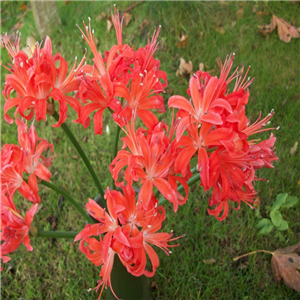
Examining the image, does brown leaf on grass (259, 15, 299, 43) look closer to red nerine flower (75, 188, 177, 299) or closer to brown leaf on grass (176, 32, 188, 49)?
brown leaf on grass (176, 32, 188, 49)

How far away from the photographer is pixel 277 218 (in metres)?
1.72

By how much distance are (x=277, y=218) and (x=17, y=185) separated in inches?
55.4

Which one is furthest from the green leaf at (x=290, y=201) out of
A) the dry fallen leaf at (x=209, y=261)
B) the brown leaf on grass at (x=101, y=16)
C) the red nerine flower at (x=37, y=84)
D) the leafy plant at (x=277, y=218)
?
the brown leaf on grass at (x=101, y=16)

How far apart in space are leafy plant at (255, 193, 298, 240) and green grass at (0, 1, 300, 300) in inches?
2.2

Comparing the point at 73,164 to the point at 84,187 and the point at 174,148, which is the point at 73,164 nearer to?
the point at 84,187

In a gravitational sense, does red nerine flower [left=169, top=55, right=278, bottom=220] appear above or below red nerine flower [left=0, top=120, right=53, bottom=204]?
above

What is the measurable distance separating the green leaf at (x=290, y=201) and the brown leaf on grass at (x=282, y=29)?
1.45 meters

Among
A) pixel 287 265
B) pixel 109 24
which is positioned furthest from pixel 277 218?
pixel 109 24

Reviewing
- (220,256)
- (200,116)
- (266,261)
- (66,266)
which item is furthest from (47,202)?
(200,116)

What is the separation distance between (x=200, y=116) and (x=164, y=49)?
75.9 inches

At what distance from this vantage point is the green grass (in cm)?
162

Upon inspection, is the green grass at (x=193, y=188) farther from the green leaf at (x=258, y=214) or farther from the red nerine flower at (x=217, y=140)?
the red nerine flower at (x=217, y=140)

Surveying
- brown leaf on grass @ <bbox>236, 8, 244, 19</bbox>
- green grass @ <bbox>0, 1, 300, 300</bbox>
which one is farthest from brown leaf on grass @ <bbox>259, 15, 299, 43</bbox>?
brown leaf on grass @ <bbox>236, 8, 244, 19</bbox>

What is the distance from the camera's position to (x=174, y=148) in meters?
0.72
